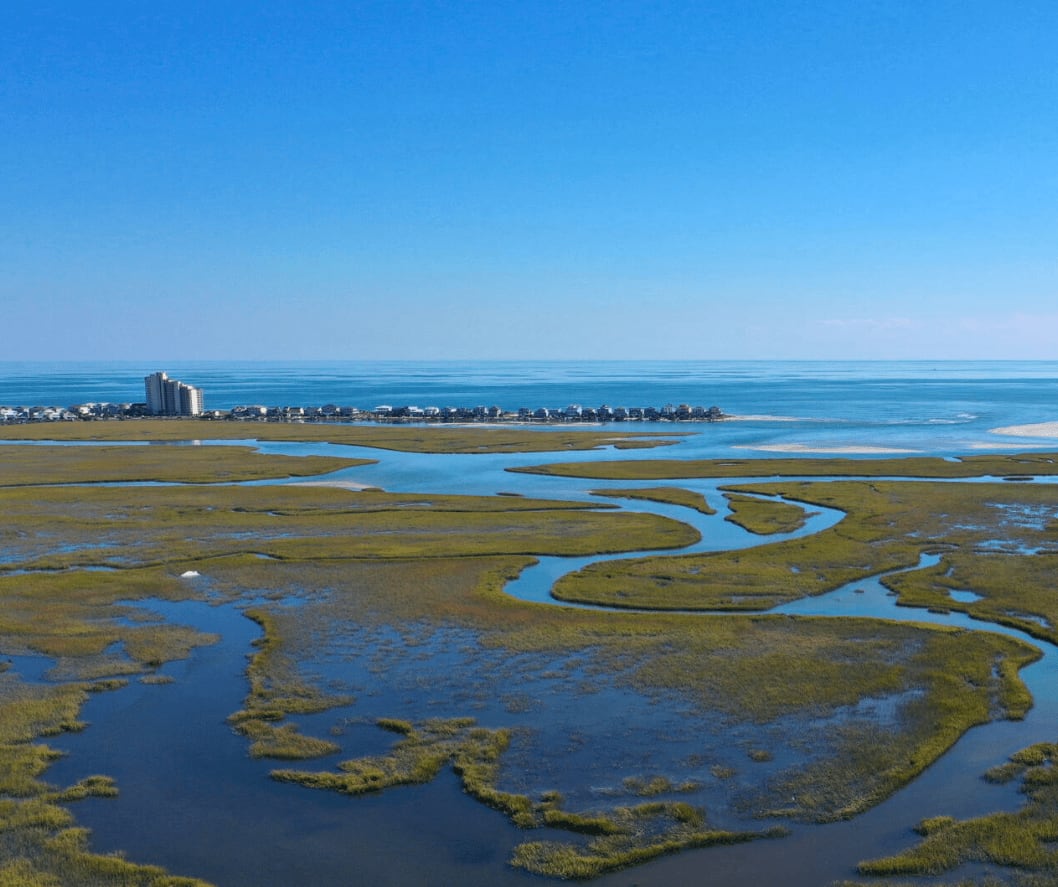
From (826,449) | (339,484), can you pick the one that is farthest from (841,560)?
(826,449)

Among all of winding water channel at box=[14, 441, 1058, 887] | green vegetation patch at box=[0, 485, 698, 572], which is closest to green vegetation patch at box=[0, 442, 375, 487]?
green vegetation patch at box=[0, 485, 698, 572]

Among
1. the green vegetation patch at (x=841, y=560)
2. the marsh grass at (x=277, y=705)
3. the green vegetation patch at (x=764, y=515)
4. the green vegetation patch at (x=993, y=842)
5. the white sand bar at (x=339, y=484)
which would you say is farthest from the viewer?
the white sand bar at (x=339, y=484)

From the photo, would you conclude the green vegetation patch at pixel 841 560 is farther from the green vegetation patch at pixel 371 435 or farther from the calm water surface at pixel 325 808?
the green vegetation patch at pixel 371 435

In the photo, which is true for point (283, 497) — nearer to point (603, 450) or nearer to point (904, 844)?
point (603, 450)

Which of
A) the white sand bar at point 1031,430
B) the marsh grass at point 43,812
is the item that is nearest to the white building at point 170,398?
the white sand bar at point 1031,430

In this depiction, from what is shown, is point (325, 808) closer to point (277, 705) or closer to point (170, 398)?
point (277, 705)

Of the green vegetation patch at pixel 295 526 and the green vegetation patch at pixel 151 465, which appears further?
the green vegetation patch at pixel 151 465

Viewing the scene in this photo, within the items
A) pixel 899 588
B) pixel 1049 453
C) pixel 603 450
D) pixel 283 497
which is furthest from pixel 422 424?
pixel 899 588

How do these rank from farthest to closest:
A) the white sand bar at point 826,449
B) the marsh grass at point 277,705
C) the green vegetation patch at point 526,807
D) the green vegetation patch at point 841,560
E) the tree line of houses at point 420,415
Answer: the tree line of houses at point 420,415 < the white sand bar at point 826,449 < the green vegetation patch at point 841,560 < the marsh grass at point 277,705 < the green vegetation patch at point 526,807

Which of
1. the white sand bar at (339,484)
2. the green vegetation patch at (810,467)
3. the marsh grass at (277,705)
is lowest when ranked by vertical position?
the marsh grass at (277,705)
